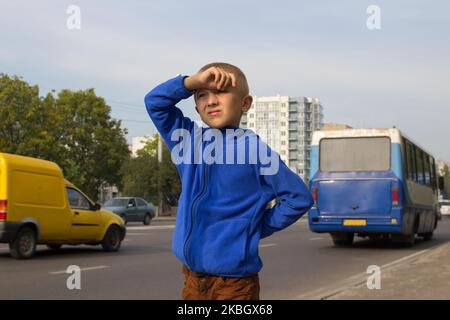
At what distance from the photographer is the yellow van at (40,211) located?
13.0m

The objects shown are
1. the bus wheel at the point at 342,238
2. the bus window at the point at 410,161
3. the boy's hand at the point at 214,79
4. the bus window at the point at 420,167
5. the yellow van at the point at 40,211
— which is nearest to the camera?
the boy's hand at the point at 214,79

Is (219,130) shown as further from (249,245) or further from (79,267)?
(79,267)

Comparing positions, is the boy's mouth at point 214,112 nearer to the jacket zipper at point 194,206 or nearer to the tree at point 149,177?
the jacket zipper at point 194,206

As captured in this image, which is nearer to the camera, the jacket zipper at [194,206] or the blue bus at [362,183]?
the jacket zipper at [194,206]

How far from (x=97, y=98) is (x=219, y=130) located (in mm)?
62150

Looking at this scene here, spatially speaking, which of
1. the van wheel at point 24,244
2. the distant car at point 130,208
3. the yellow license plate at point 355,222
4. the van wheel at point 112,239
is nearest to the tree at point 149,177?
the distant car at point 130,208

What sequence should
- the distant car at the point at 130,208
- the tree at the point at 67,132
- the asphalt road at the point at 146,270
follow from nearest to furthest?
the asphalt road at the point at 146,270 → the distant car at the point at 130,208 → the tree at the point at 67,132

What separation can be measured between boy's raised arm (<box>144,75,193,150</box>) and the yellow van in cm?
1094

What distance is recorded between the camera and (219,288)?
263 centimetres

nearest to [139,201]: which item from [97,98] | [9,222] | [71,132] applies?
[9,222]

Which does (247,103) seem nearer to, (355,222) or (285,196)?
(285,196)

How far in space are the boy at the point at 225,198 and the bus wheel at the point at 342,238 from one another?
53.0 ft

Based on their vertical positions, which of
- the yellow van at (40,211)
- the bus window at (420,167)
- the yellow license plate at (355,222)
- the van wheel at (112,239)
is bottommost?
the van wheel at (112,239)

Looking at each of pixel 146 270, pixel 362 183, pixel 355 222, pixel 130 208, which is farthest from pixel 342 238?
pixel 130 208
